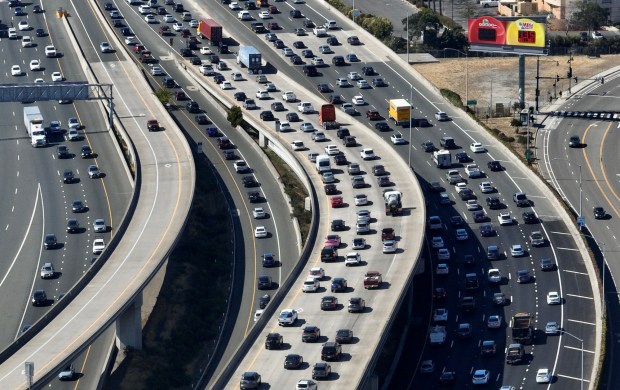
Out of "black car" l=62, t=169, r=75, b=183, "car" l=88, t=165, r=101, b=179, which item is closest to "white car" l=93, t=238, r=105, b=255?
"black car" l=62, t=169, r=75, b=183

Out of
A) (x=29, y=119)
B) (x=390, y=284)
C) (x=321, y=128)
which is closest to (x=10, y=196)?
(x=29, y=119)

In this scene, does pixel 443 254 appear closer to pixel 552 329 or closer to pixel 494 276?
pixel 494 276

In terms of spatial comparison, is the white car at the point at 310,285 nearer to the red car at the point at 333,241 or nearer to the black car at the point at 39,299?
the red car at the point at 333,241

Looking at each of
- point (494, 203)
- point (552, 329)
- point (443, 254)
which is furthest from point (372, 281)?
point (494, 203)

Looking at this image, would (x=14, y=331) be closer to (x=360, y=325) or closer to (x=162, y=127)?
(x=360, y=325)

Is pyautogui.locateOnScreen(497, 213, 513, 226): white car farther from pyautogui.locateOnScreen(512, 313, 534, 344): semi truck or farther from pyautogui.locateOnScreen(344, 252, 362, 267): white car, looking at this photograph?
pyautogui.locateOnScreen(512, 313, 534, 344): semi truck
